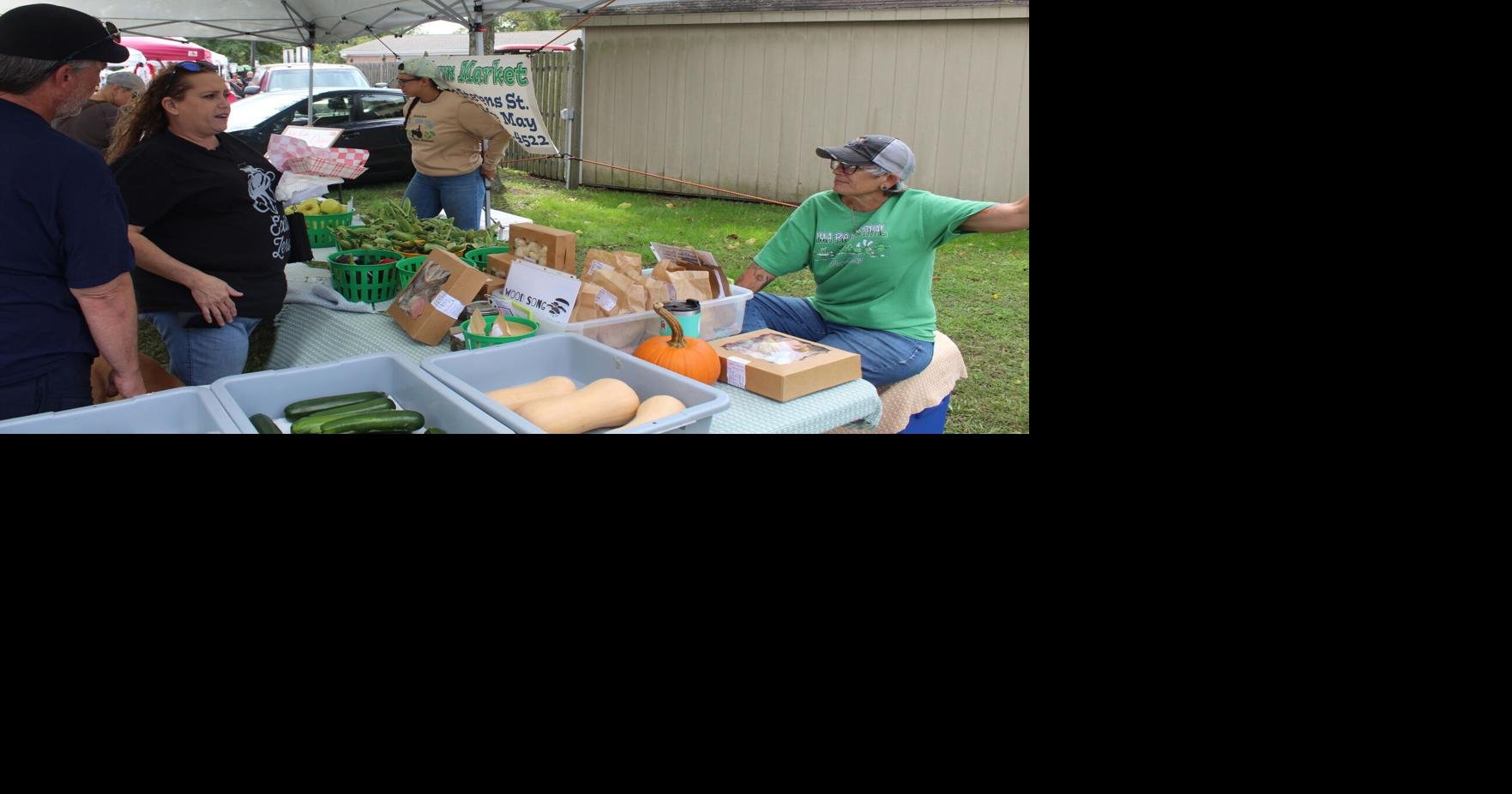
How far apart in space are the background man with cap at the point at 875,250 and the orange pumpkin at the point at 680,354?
68 centimetres

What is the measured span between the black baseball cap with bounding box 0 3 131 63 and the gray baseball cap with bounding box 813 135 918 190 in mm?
1900

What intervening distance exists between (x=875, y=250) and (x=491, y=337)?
1.34m

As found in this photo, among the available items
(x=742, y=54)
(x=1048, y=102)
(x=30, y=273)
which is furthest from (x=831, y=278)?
(x=742, y=54)

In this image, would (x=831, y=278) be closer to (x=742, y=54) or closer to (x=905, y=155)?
(x=905, y=155)

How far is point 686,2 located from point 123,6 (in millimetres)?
4476

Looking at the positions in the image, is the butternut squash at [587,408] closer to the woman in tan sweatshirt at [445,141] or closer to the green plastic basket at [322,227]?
the green plastic basket at [322,227]

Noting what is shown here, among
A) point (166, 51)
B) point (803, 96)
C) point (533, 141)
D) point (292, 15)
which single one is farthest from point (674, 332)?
point (166, 51)

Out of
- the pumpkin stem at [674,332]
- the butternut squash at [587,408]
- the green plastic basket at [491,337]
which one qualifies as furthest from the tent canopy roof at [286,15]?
the butternut squash at [587,408]

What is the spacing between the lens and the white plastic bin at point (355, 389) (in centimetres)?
189

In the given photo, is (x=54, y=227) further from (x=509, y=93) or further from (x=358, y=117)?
(x=358, y=117)

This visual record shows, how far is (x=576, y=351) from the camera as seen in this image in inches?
95.1

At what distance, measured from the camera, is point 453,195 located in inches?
207

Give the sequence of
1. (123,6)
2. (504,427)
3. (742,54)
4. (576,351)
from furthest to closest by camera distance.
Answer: (742,54) < (123,6) < (576,351) < (504,427)

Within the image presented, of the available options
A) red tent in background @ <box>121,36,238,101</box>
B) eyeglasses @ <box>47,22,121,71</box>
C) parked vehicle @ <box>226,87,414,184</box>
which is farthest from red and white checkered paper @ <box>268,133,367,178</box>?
parked vehicle @ <box>226,87,414,184</box>
